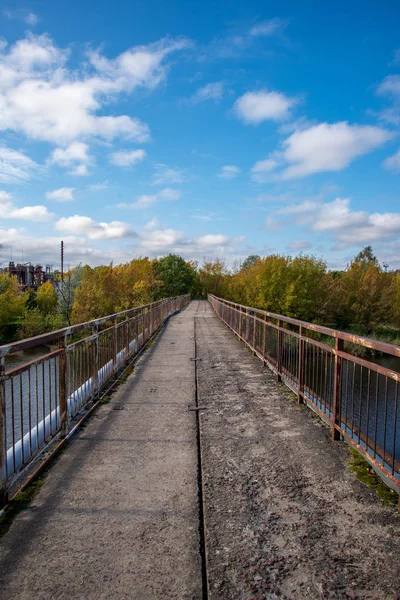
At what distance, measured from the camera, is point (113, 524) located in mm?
2641

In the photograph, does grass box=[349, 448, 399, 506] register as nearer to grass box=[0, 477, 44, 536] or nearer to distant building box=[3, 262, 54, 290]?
grass box=[0, 477, 44, 536]

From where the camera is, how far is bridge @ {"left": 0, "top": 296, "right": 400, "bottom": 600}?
2.15 meters

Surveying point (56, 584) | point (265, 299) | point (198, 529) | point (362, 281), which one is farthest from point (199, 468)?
point (362, 281)

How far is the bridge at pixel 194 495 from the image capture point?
2.15 metres

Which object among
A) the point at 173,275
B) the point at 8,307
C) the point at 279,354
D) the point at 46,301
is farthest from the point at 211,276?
the point at 279,354

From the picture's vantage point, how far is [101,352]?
6.74m

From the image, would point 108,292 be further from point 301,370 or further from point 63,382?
point 63,382

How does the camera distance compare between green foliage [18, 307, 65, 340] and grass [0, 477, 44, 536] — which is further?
green foliage [18, 307, 65, 340]

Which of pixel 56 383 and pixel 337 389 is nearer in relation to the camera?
pixel 337 389

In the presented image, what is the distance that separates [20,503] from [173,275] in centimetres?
8228

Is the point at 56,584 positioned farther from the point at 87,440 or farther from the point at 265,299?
the point at 265,299

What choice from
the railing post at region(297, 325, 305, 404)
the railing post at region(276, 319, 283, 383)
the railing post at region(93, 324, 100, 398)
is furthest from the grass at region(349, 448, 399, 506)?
the railing post at region(93, 324, 100, 398)

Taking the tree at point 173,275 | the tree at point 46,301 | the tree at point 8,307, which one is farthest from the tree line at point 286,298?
the tree at point 173,275

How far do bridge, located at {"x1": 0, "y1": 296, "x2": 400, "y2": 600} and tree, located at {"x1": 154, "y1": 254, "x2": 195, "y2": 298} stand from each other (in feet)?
245
